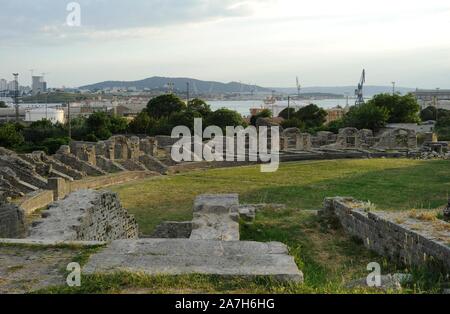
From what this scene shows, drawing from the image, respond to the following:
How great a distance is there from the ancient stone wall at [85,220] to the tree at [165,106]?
5201 centimetres

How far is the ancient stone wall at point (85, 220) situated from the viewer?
8.19m

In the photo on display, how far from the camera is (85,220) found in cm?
892

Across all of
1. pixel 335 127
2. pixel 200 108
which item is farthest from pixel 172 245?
pixel 200 108

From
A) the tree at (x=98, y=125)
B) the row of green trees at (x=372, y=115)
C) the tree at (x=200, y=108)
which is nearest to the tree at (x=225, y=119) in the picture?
the tree at (x=200, y=108)

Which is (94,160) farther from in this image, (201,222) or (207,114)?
(207,114)

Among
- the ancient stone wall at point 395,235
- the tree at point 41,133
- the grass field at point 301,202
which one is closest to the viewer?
the grass field at point 301,202

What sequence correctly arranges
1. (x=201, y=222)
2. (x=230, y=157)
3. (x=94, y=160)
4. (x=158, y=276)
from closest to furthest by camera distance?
(x=158, y=276), (x=201, y=222), (x=94, y=160), (x=230, y=157)

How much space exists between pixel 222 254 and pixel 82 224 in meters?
3.39

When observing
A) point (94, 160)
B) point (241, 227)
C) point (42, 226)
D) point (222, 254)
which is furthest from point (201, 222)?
point (94, 160)

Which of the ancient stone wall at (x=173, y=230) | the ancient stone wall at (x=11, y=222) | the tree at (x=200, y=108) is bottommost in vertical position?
the ancient stone wall at (x=11, y=222)

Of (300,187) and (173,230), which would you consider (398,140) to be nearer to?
(300,187)

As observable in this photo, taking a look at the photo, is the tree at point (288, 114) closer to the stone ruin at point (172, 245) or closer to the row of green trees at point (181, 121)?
the row of green trees at point (181, 121)

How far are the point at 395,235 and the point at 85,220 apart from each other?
4.83 m
